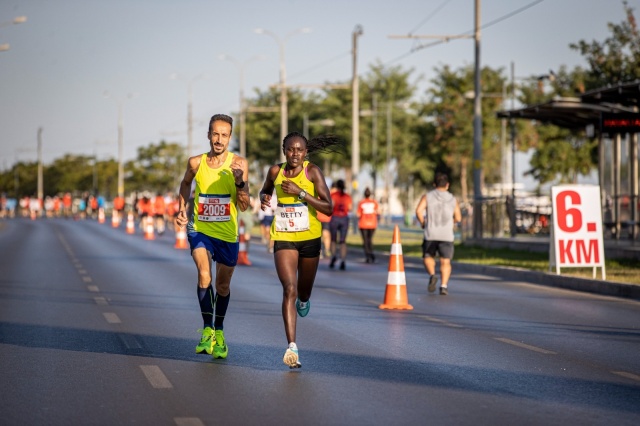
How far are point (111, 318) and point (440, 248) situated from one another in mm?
5699

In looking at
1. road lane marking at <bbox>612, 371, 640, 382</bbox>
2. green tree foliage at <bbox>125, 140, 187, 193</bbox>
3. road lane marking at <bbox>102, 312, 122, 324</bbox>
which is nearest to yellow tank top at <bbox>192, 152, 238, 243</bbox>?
road lane marking at <bbox>612, 371, 640, 382</bbox>

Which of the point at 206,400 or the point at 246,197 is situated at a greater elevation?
the point at 246,197

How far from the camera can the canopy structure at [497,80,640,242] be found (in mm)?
26375

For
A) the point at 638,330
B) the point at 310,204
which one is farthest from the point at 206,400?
the point at 638,330

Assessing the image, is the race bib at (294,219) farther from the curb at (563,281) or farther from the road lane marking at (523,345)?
the curb at (563,281)

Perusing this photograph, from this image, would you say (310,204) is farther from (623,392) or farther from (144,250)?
(144,250)

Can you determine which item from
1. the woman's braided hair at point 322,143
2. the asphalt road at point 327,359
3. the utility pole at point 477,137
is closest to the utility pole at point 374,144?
the utility pole at point 477,137

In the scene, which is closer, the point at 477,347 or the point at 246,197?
the point at 246,197

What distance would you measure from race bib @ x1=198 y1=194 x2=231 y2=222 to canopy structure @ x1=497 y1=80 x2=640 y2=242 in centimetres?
1678

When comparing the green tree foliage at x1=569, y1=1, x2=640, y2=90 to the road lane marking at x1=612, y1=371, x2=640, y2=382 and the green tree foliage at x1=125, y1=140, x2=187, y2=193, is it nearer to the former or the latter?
the road lane marking at x1=612, y1=371, x2=640, y2=382

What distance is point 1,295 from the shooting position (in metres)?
17.5

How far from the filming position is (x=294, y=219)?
9.70 metres

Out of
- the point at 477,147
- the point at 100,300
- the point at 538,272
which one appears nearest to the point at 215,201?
the point at 100,300

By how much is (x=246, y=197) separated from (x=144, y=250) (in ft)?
79.6
